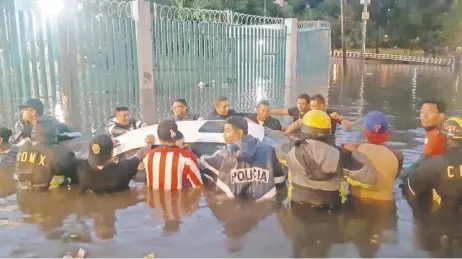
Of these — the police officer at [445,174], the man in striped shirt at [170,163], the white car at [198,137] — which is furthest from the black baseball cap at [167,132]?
the police officer at [445,174]

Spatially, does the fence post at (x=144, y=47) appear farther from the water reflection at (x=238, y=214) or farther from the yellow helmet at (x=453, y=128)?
the yellow helmet at (x=453, y=128)

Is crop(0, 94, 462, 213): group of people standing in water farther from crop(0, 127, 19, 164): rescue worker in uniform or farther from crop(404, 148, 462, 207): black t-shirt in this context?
crop(0, 127, 19, 164): rescue worker in uniform

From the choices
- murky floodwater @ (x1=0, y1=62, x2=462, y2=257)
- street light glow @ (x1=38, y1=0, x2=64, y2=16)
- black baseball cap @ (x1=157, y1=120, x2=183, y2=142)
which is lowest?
murky floodwater @ (x1=0, y1=62, x2=462, y2=257)

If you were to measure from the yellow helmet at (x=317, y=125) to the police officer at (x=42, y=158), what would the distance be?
303cm

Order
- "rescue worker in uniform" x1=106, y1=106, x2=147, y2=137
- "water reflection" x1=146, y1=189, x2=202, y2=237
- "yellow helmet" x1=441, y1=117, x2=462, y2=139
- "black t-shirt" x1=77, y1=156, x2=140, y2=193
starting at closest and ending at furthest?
"yellow helmet" x1=441, y1=117, x2=462, y2=139, "water reflection" x1=146, y1=189, x2=202, y2=237, "black t-shirt" x1=77, y1=156, x2=140, y2=193, "rescue worker in uniform" x1=106, y1=106, x2=147, y2=137

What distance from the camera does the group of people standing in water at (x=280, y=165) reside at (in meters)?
5.10

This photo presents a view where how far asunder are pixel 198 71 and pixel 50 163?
1214cm

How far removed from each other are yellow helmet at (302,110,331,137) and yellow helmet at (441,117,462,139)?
4.50 feet

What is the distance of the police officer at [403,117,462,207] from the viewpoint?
5.14 metres

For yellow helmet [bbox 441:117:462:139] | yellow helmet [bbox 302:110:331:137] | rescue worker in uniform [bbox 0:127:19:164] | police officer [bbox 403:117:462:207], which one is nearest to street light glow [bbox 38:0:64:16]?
rescue worker in uniform [bbox 0:127:19:164]

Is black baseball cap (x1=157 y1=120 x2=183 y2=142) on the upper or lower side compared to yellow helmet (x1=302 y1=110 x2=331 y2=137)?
lower

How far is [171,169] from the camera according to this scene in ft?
19.0

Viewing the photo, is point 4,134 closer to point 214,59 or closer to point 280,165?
point 280,165

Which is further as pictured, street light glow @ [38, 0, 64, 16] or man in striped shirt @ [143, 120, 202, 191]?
street light glow @ [38, 0, 64, 16]
